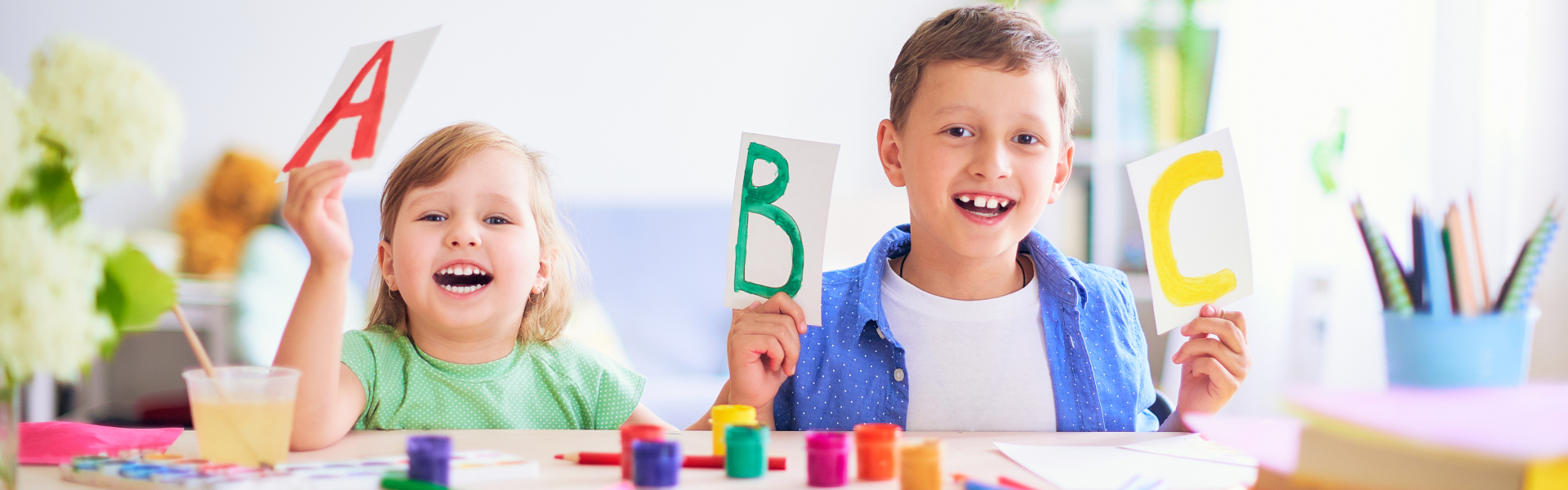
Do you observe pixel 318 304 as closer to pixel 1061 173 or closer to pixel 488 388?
pixel 488 388

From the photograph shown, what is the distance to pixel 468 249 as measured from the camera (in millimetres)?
1084

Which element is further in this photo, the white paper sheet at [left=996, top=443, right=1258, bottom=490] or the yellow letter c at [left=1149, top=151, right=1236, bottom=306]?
the yellow letter c at [left=1149, top=151, right=1236, bottom=306]

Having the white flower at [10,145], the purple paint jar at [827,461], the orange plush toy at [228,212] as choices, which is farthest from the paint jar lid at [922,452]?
the orange plush toy at [228,212]

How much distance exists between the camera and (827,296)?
1289 mm

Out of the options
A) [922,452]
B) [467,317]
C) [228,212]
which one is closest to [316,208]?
[467,317]

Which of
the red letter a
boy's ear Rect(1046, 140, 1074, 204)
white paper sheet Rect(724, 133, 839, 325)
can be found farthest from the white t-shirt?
the red letter a

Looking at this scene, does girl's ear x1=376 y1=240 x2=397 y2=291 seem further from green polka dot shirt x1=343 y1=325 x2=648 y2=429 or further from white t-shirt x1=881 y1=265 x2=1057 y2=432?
white t-shirt x1=881 y1=265 x2=1057 y2=432

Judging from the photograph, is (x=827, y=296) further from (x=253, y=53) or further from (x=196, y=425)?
(x=253, y=53)

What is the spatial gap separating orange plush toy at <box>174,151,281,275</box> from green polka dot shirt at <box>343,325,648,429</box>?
2094 millimetres

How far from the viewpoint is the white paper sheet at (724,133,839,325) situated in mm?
996

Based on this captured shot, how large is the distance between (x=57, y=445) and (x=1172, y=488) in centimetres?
88

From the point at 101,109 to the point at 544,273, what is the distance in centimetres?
73

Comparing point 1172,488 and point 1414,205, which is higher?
point 1414,205

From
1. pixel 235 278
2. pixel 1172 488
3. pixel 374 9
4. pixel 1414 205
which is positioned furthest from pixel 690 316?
pixel 1414 205
